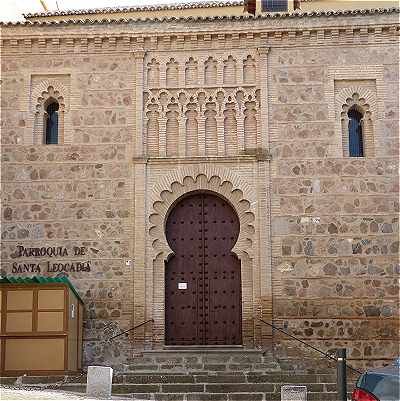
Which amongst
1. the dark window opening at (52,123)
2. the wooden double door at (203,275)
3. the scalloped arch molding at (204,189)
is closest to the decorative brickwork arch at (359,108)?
the scalloped arch molding at (204,189)

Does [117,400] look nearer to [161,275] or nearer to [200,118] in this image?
[161,275]

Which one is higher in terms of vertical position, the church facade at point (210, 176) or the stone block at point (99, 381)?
the church facade at point (210, 176)

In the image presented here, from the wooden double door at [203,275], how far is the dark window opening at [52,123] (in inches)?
129

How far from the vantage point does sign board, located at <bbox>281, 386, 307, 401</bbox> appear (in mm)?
12406

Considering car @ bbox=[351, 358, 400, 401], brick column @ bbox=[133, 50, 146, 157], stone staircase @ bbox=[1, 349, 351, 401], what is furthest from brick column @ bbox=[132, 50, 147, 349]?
car @ bbox=[351, 358, 400, 401]

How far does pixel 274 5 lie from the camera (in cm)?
2005

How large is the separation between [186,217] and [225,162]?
1.51 metres

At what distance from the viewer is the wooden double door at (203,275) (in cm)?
1644

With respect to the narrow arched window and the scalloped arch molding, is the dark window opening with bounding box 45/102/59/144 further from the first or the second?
the narrow arched window

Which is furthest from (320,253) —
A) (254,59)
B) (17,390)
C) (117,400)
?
(17,390)

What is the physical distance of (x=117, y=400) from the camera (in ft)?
41.1

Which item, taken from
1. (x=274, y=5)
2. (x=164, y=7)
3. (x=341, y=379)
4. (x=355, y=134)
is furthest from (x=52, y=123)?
(x=341, y=379)

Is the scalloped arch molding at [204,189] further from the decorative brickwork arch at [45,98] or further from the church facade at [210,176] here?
the decorative brickwork arch at [45,98]

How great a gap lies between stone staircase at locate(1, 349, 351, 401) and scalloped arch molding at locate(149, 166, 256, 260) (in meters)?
2.35
